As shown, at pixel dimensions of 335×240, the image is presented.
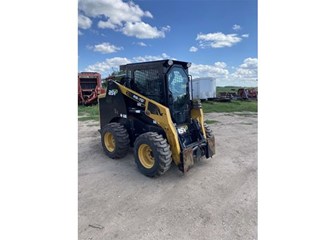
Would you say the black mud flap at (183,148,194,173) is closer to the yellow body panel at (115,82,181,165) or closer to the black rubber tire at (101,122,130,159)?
the yellow body panel at (115,82,181,165)

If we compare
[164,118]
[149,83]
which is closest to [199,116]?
[164,118]

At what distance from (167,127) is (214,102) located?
11.6 m

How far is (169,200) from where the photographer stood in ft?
7.41

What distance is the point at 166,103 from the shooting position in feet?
9.50

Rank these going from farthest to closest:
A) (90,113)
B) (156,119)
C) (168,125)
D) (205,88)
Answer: (205,88)
(90,113)
(156,119)
(168,125)

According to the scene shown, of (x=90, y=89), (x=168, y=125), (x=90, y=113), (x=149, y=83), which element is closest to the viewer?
(x=168, y=125)

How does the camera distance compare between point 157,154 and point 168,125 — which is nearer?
point 157,154

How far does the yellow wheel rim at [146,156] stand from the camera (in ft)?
9.16

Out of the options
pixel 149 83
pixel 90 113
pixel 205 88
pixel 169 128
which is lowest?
pixel 169 128

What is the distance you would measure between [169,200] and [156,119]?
3.36 feet

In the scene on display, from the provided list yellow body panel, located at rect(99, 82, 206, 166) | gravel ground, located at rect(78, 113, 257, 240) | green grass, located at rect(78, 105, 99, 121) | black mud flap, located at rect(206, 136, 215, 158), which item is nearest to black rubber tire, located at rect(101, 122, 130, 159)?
gravel ground, located at rect(78, 113, 257, 240)

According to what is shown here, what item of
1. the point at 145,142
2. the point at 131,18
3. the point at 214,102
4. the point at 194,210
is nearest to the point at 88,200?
the point at 145,142

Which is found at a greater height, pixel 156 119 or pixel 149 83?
pixel 149 83

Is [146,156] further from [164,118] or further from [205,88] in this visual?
[205,88]
